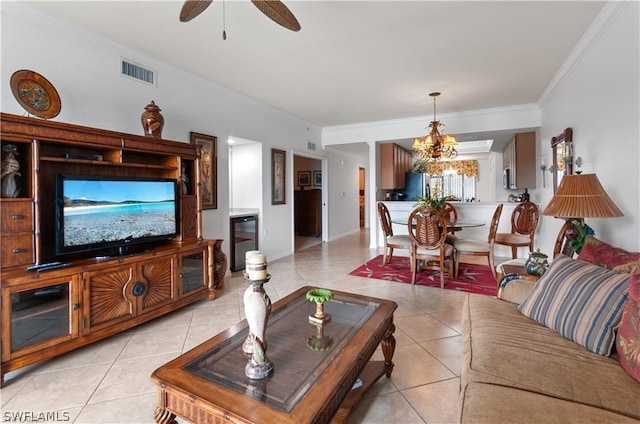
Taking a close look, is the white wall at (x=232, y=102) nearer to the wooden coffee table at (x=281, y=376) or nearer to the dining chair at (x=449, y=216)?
the dining chair at (x=449, y=216)

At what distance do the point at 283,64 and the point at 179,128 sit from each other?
4.69 feet

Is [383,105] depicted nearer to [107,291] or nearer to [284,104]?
[284,104]

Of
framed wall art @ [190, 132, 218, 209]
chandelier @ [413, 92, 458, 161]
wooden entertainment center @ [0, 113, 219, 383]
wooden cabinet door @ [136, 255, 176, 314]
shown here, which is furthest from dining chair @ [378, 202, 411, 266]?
wooden cabinet door @ [136, 255, 176, 314]

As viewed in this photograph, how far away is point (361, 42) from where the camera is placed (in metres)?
2.93

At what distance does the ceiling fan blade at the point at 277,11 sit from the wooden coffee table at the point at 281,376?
180 centimetres

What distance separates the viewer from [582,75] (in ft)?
10.0

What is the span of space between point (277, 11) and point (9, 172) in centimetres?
207

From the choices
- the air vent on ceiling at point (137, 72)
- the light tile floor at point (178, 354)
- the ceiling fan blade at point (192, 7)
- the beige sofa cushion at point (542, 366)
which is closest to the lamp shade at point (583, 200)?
the beige sofa cushion at point (542, 366)

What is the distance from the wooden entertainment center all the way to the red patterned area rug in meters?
2.44

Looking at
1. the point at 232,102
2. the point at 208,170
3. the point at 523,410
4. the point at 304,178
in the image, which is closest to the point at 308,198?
the point at 304,178

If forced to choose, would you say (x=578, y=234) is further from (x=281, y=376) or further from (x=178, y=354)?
(x=178, y=354)

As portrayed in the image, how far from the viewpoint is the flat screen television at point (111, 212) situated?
2256 mm

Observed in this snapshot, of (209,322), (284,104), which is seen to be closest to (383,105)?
(284,104)

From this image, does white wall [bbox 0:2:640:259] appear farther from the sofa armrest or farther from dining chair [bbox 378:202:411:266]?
dining chair [bbox 378:202:411:266]
